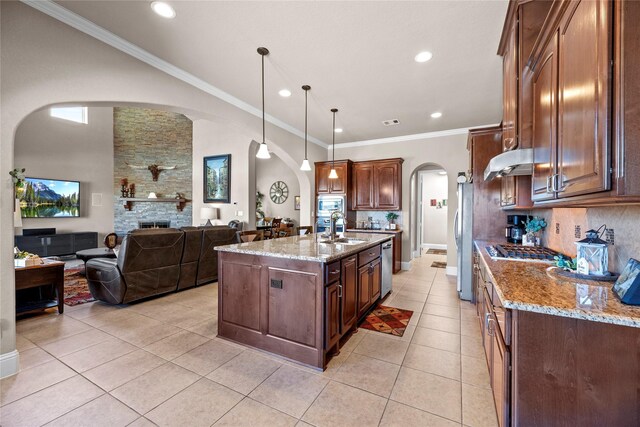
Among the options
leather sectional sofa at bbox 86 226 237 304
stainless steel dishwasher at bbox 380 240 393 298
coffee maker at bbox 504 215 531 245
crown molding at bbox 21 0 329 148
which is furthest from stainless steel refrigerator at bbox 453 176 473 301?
leather sectional sofa at bbox 86 226 237 304

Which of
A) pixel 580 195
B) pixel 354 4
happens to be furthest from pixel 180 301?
pixel 580 195

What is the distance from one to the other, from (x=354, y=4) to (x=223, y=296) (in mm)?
2847

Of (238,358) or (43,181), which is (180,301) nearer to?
(238,358)

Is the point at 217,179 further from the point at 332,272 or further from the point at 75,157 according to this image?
the point at 332,272

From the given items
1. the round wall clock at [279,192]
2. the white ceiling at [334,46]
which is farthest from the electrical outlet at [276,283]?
the round wall clock at [279,192]

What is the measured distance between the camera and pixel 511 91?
7.16 ft

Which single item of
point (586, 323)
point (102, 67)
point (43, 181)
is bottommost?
point (586, 323)

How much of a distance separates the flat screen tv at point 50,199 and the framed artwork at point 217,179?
10.8ft

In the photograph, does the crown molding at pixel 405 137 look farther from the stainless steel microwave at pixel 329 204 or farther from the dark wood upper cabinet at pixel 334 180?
the stainless steel microwave at pixel 329 204

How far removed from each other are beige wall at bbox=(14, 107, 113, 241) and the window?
10cm

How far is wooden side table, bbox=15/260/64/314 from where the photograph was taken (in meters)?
2.98

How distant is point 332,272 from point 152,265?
9.22ft

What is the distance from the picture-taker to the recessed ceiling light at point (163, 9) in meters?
2.18

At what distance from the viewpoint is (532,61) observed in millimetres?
1776
